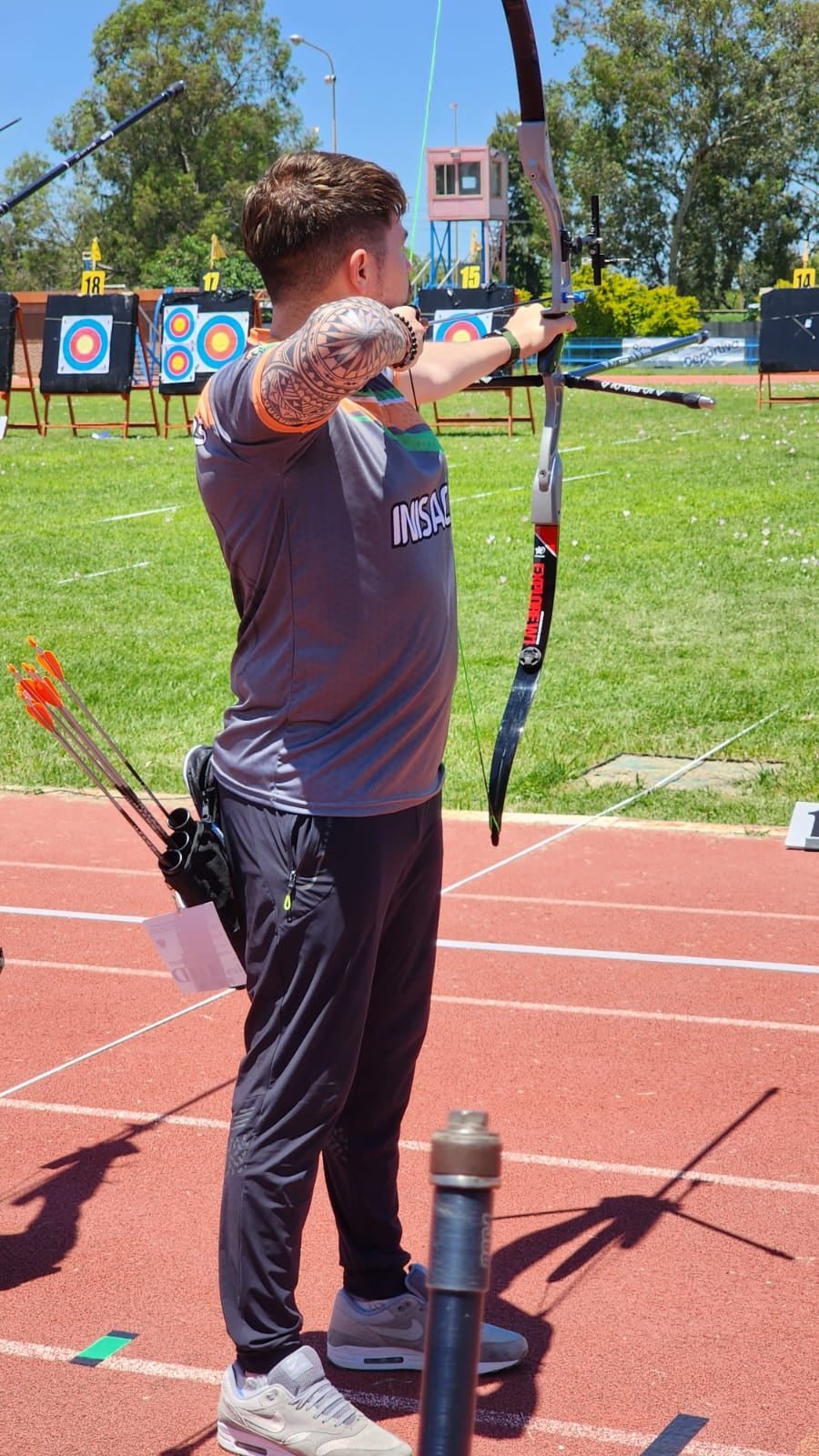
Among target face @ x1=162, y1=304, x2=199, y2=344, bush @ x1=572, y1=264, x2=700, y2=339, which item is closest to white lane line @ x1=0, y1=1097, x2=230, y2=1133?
target face @ x1=162, y1=304, x2=199, y2=344

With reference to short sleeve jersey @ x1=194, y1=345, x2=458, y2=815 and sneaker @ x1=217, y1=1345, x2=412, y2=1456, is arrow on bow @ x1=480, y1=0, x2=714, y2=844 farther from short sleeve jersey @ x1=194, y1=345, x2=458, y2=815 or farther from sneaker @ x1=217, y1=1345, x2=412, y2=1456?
sneaker @ x1=217, y1=1345, x2=412, y2=1456

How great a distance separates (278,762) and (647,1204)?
1.33 meters

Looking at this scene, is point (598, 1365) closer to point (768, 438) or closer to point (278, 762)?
point (278, 762)

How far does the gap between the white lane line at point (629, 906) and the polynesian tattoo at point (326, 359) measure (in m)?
3.13

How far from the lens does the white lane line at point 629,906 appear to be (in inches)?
184

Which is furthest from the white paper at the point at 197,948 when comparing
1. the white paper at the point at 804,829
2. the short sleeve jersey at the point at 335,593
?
the white paper at the point at 804,829

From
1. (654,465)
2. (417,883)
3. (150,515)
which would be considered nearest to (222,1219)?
(417,883)

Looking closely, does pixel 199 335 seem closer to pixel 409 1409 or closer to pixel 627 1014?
pixel 627 1014

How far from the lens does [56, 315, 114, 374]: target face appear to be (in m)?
19.7

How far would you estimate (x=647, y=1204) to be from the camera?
2.93 m

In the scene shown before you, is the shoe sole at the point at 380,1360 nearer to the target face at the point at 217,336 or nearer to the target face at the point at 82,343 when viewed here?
the target face at the point at 217,336

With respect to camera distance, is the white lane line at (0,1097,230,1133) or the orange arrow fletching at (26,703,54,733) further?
the white lane line at (0,1097,230,1133)

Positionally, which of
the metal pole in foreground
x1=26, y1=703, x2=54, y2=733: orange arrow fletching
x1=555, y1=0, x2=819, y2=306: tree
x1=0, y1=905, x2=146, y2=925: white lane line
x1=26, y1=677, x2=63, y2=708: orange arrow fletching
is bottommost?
x1=0, y1=905, x2=146, y2=925: white lane line

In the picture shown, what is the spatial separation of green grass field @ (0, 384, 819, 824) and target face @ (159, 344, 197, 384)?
340 centimetres
